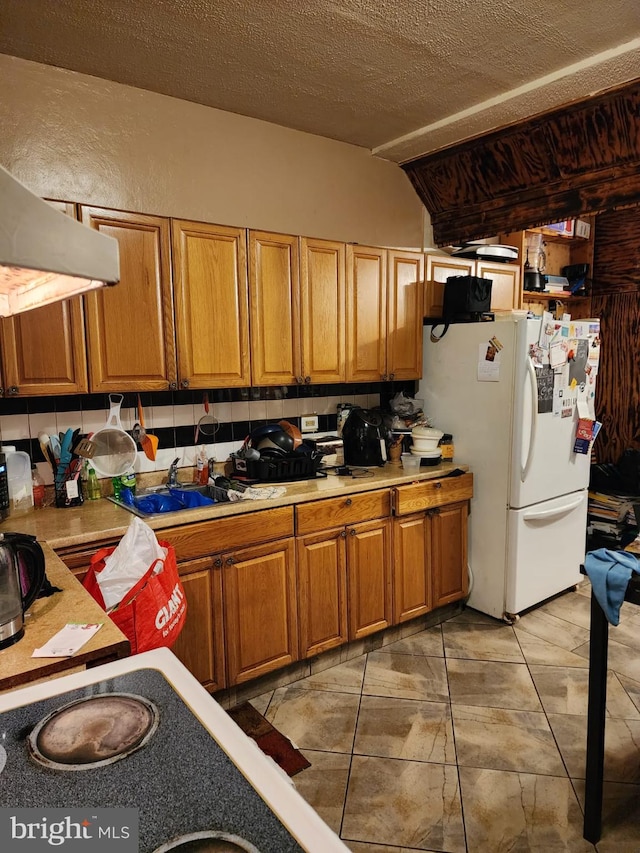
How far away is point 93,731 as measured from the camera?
0.94m

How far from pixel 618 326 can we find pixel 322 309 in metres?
2.55

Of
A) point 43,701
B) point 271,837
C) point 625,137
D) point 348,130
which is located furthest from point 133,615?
point 625,137

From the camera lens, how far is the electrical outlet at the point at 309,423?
327 cm

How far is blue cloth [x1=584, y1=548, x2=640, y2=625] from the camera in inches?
64.4

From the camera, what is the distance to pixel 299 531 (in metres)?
2.55

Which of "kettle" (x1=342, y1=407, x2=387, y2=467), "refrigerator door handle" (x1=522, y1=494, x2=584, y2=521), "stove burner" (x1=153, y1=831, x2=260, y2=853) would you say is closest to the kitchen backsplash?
"kettle" (x1=342, y1=407, x2=387, y2=467)

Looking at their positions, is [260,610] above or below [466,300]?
below

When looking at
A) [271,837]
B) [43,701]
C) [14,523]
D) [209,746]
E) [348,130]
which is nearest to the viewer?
[271,837]

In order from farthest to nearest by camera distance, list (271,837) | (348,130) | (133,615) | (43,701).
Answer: (348,130)
(133,615)
(43,701)
(271,837)

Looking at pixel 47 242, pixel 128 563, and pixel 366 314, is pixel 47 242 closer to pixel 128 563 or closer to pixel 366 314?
pixel 128 563

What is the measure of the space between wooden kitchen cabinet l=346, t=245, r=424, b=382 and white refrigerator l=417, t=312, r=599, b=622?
204 millimetres

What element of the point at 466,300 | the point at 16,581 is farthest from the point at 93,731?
the point at 466,300

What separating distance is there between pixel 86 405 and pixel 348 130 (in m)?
1.92

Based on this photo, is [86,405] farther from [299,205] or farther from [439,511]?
[439,511]
